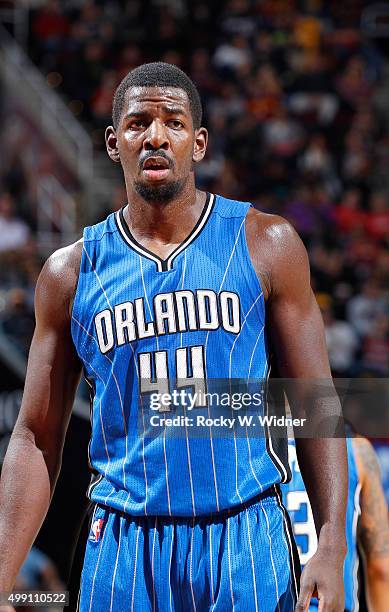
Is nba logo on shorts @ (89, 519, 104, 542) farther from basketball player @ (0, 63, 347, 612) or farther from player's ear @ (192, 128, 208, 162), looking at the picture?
player's ear @ (192, 128, 208, 162)

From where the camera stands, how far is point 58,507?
5121 millimetres

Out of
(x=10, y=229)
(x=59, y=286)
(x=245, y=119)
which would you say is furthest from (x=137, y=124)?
(x=245, y=119)

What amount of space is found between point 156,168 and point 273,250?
39cm

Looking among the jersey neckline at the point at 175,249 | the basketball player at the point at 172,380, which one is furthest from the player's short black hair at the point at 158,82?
the jersey neckline at the point at 175,249

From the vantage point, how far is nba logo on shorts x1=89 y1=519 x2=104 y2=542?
9.23 ft

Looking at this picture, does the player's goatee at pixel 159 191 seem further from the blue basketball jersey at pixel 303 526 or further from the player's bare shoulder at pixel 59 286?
the blue basketball jersey at pixel 303 526

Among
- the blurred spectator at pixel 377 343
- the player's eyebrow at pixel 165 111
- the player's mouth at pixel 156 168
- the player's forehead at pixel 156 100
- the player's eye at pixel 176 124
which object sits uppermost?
the blurred spectator at pixel 377 343

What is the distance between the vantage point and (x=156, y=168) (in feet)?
9.29

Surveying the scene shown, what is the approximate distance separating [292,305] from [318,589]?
751mm

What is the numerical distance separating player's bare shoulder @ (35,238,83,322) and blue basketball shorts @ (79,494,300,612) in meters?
0.61

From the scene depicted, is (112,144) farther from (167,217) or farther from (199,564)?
(199,564)

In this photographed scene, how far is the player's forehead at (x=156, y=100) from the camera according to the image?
2846 millimetres

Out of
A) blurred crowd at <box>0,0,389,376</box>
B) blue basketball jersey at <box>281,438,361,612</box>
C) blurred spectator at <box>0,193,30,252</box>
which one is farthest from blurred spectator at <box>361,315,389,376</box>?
blue basketball jersey at <box>281,438,361,612</box>

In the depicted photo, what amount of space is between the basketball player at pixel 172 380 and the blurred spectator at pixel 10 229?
7363 mm
